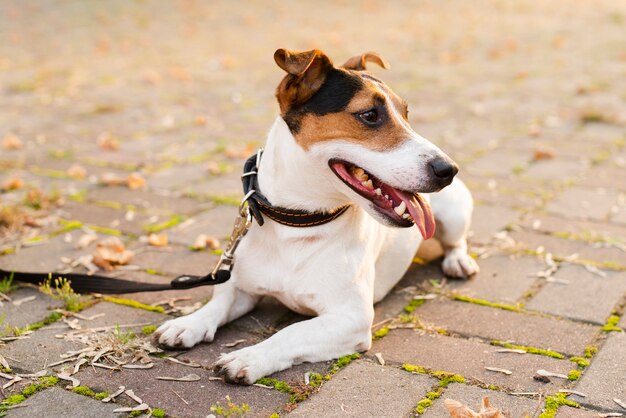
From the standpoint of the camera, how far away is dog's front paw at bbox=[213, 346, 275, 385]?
3105mm

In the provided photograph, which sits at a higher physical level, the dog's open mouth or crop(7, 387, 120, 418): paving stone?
the dog's open mouth

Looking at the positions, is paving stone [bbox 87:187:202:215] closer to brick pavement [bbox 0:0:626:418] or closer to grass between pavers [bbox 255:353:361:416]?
brick pavement [bbox 0:0:626:418]

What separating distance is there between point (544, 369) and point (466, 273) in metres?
1.08

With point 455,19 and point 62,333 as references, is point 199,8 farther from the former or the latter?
point 62,333

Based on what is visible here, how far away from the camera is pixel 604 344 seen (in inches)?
139

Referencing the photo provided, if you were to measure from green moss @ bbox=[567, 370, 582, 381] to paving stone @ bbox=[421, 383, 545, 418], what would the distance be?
0.26 m

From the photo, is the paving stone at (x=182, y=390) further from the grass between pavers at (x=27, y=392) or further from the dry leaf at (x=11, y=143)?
the dry leaf at (x=11, y=143)

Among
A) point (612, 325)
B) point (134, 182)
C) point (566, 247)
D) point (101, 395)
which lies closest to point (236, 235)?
point (101, 395)

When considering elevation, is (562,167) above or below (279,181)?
below

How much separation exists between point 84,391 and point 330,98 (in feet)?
4.90

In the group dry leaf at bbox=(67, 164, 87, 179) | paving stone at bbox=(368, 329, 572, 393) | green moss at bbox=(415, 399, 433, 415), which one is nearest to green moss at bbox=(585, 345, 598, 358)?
paving stone at bbox=(368, 329, 572, 393)

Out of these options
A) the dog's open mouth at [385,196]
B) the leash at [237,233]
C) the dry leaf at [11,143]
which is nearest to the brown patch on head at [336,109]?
the dog's open mouth at [385,196]

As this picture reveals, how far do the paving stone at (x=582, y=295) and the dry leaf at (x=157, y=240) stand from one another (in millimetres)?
2119

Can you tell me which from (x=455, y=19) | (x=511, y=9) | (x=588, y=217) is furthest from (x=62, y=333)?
(x=511, y=9)
